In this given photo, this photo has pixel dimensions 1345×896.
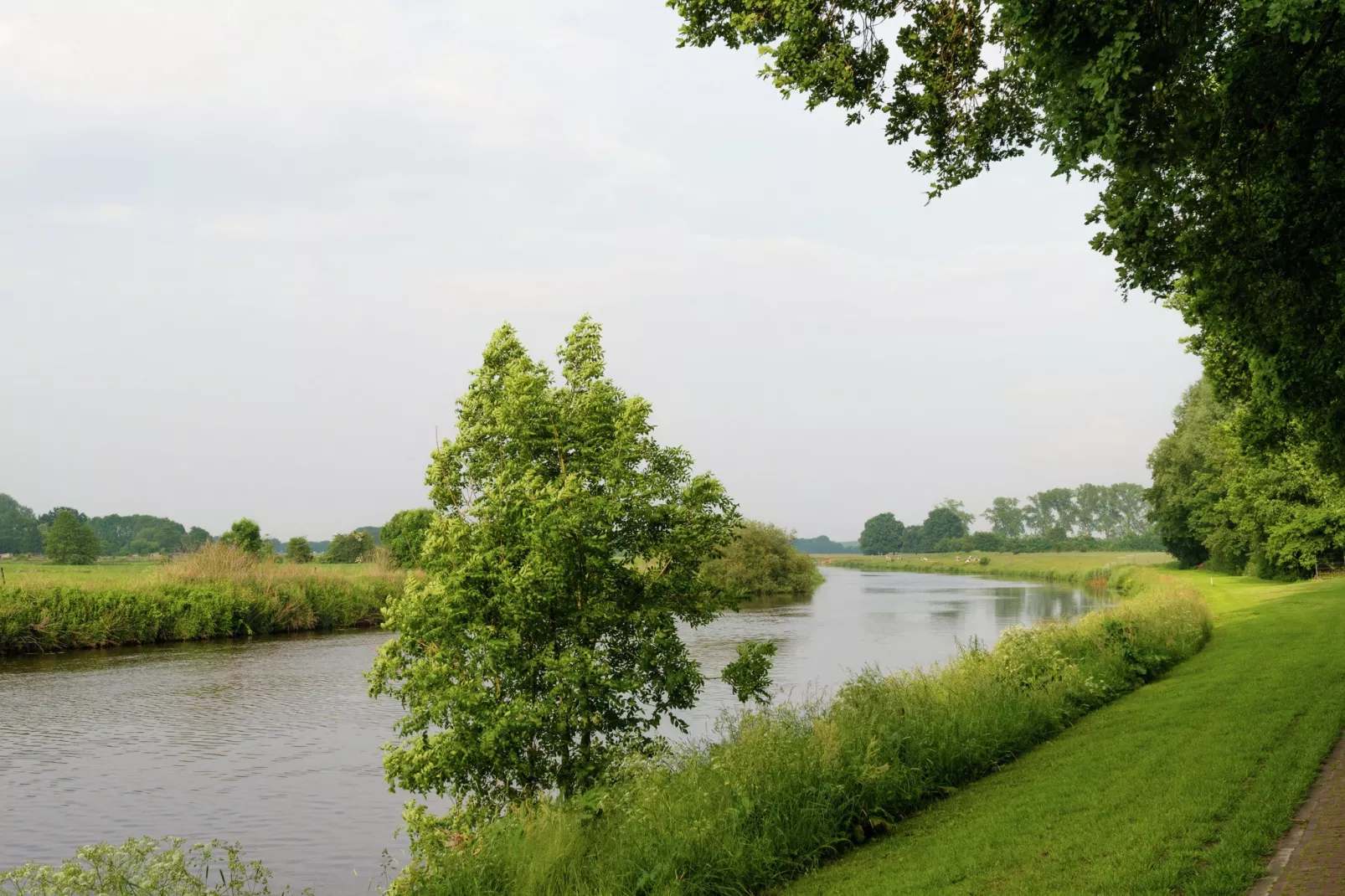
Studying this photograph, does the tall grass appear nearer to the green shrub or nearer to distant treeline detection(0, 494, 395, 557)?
the green shrub

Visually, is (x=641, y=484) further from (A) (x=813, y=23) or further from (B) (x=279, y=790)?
(B) (x=279, y=790)

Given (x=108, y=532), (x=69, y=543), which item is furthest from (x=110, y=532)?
(x=69, y=543)

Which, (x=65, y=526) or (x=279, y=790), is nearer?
(x=279, y=790)

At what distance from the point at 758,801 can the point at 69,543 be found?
3494 inches

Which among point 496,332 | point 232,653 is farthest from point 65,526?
point 496,332

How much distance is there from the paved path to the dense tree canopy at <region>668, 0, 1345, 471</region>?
4.51m

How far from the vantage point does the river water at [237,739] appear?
13.8m

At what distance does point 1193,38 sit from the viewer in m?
8.03

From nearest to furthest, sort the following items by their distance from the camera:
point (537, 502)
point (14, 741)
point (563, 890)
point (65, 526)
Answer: point (563, 890) → point (537, 502) → point (14, 741) → point (65, 526)

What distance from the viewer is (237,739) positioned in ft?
65.4

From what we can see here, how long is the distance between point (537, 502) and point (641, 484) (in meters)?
1.45

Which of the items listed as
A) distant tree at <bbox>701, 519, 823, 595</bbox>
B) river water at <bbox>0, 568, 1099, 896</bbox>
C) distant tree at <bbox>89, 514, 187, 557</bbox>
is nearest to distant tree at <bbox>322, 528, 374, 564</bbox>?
distant tree at <bbox>701, 519, 823, 595</bbox>

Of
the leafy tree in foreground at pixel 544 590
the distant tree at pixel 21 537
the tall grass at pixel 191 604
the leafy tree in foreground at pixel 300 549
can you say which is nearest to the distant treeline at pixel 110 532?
the distant tree at pixel 21 537

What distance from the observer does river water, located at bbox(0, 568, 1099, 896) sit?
45.4 ft
